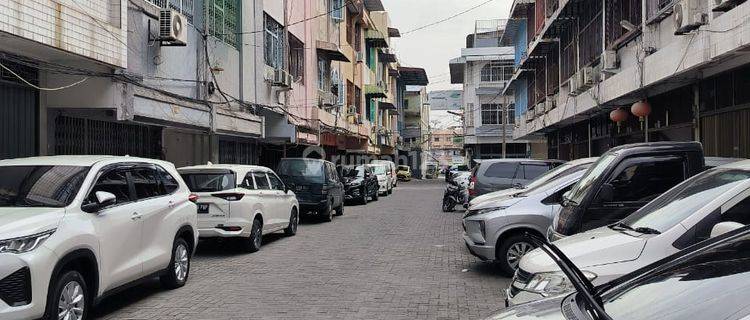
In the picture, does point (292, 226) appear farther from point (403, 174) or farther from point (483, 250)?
point (403, 174)

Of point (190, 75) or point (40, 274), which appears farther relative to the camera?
point (190, 75)

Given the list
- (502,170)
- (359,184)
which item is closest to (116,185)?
(502,170)

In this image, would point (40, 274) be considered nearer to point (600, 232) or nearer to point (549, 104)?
point (600, 232)

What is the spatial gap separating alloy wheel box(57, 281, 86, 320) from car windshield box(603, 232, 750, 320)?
4628mm

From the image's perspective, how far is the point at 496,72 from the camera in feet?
186

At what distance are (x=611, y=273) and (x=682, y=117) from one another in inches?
407

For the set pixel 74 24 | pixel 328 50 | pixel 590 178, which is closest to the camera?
pixel 590 178

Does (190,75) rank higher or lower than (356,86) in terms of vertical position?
lower

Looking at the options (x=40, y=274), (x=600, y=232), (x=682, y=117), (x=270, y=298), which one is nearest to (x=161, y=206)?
(x=270, y=298)

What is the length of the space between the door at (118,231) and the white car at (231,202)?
12.3ft

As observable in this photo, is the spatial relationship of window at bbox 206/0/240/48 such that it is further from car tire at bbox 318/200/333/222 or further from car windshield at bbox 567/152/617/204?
car windshield at bbox 567/152/617/204

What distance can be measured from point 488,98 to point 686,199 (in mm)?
51734

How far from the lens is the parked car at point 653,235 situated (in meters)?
4.91

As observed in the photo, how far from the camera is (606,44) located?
57.6ft
